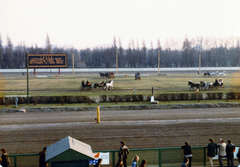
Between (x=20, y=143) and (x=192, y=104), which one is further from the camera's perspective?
(x=192, y=104)

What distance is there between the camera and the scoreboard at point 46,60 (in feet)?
194

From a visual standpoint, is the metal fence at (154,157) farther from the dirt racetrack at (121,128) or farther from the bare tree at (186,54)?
the bare tree at (186,54)

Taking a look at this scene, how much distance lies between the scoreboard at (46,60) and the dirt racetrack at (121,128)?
131 feet

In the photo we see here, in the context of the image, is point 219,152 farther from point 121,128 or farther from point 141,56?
point 141,56

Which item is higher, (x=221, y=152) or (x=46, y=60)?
(x=46, y=60)

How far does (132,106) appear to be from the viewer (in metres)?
22.6

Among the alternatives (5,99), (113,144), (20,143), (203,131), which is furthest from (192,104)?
(5,99)

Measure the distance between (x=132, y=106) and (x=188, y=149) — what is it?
44.6 feet

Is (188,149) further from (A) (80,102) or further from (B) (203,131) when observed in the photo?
(A) (80,102)

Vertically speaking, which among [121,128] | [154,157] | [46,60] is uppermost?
[46,60]

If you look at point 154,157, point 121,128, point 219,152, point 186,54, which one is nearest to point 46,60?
point 121,128

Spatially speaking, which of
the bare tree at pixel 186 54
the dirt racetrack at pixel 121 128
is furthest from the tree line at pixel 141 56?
the dirt racetrack at pixel 121 128

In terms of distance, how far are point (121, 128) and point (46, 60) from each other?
156 ft

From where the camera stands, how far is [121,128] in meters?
15.7
